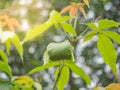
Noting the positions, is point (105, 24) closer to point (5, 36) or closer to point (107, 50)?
point (107, 50)

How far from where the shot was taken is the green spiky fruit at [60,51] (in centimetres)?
47

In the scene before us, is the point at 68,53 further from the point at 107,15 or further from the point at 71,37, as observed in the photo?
the point at 107,15

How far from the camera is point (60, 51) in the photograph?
0.47m

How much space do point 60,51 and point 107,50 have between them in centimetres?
10

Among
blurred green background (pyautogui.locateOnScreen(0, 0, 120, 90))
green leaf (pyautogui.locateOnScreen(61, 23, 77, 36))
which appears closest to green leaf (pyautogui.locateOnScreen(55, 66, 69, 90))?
green leaf (pyautogui.locateOnScreen(61, 23, 77, 36))

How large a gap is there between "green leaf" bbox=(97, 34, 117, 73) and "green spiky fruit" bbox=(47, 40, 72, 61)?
0.08 metres

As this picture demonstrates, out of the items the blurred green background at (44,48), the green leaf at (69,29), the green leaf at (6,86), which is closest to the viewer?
the green leaf at (6,86)

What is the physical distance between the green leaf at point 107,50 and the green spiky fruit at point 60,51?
0.27 ft

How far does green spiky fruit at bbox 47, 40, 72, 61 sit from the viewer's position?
18.5 inches

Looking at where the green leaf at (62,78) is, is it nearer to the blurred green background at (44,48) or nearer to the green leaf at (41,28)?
the green leaf at (41,28)

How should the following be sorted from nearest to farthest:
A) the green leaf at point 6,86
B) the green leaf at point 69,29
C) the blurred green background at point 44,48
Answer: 1. the green leaf at point 6,86
2. the green leaf at point 69,29
3. the blurred green background at point 44,48

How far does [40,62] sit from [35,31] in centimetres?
232

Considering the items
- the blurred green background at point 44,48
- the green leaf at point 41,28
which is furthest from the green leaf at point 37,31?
the blurred green background at point 44,48

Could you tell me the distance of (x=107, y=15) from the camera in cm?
272
